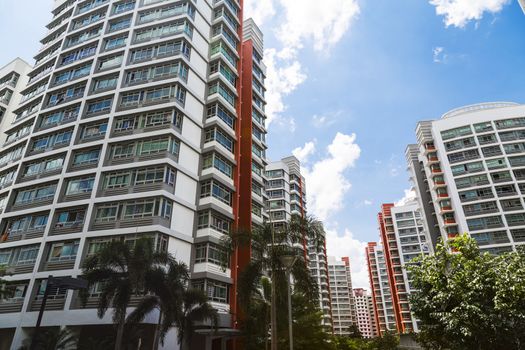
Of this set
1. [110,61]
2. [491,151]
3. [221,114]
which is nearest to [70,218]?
[221,114]

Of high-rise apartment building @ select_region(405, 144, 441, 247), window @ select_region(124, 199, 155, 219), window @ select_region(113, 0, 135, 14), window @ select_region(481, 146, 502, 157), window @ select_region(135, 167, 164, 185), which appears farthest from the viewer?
high-rise apartment building @ select_region(405, 144, 441, 247)

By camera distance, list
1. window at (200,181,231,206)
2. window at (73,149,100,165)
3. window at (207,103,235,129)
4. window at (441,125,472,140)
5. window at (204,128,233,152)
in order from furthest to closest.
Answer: window at (441,125,472,140)
window at (207,103,235,129)
window at (204,128,233,152)
window at (200,181,231,206)
window at (73,149,100,165)

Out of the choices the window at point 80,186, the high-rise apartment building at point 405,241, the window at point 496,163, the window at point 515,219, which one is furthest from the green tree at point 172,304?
the high-rise apartment building at point 405,241

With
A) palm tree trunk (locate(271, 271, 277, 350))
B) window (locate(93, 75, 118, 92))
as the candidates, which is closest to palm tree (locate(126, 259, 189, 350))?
palm tree trunk (locate(271, 271, 277, 350))

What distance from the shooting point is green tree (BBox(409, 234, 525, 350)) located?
17.3 m

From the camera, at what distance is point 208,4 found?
41.3 m

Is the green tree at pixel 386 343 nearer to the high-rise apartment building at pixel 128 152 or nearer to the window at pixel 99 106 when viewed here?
the high-rise apartment building at pixel 128 152

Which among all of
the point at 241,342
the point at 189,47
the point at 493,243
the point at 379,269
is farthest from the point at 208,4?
the point at 379,269

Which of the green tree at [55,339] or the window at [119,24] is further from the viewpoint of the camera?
the window at [119,24]

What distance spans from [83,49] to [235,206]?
25.1 meters

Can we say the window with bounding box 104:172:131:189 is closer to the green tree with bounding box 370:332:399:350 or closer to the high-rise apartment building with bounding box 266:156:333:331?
the high-rise apartment building with bounding box 266:156:333:331

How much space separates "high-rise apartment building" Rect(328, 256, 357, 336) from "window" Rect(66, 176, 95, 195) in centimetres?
12430

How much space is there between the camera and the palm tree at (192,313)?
867 inches

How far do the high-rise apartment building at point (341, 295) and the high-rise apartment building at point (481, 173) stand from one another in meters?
90.8
